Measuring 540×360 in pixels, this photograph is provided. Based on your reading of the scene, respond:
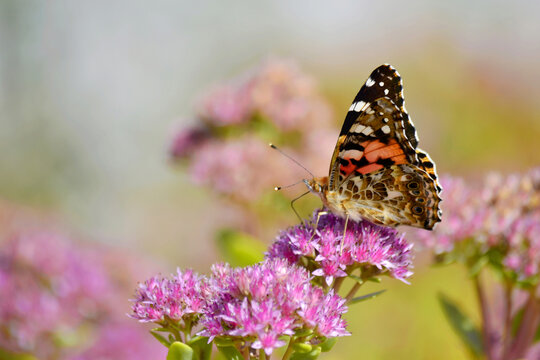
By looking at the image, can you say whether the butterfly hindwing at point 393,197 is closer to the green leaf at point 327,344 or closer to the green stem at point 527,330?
the green leaf at point 327,344

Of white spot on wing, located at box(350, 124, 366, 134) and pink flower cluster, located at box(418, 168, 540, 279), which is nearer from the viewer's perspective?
white spot on wing, located at box(350, 124, 366, 134)

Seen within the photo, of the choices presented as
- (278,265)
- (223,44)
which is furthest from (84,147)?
(278,265)

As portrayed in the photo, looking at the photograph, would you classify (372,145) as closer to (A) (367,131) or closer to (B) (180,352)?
(A) (367,131)

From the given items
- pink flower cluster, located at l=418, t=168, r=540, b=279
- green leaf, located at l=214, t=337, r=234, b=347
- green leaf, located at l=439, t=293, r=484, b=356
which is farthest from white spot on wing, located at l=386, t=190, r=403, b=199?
green leaf, located at l=214, t=337, r=234, b=347

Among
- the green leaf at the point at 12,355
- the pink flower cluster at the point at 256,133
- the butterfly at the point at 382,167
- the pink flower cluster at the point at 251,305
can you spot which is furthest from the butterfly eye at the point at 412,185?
the green leaf at the point at 12,355

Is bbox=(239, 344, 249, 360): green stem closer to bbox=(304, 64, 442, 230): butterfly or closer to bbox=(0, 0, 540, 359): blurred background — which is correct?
bbox=(304, 64, 442, 230): butterfly

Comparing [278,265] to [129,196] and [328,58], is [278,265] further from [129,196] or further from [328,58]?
[328,58]
